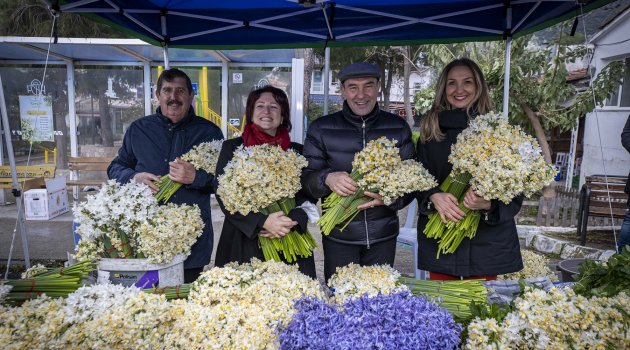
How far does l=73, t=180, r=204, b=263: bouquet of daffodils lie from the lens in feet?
7.45

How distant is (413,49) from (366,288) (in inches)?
775

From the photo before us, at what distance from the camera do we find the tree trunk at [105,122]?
984 cm

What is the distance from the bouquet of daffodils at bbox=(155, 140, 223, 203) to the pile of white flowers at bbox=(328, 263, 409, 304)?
1.34m

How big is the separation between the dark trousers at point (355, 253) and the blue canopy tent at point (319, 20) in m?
1.85

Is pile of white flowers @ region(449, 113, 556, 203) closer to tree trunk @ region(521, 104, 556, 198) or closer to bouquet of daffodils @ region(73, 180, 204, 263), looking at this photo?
bouquet of daffodils @ region(73, 180, 204, 263)

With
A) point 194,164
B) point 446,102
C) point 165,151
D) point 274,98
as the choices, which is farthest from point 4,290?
point 446,102

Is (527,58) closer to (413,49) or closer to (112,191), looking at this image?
(112,191)

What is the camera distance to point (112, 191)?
7.93 ft

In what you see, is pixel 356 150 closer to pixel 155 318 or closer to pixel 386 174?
pixel 386 174

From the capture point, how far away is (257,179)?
2.42 m

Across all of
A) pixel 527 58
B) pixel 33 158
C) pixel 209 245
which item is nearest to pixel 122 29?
pixel 209 245

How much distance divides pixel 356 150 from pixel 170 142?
1553 mm

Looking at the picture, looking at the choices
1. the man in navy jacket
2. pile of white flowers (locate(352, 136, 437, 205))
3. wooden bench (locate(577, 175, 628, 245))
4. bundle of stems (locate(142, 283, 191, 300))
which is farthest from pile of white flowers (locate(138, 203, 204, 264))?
wooden bench (locate(577, 175, 628, 245))

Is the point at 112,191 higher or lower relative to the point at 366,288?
higher
